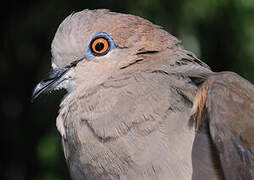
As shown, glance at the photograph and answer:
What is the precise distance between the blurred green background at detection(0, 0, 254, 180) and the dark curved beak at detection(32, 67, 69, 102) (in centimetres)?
163

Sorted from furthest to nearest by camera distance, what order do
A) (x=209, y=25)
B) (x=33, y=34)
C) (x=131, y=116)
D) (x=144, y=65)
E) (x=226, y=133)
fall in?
1. (x=33, y=34)
2. (x=209, y=25)
3. (x=144, y=65)
4. (x=131, y=116)
5. (x=226, y=133)

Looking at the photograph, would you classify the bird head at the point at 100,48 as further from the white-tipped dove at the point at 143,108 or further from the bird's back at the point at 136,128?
the bird's back at the point at 136,128

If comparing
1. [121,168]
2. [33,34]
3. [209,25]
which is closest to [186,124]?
[121,168]

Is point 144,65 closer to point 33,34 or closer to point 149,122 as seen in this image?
Answer: point 149,122

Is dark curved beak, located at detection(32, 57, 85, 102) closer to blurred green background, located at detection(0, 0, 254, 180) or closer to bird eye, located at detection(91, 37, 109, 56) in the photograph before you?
bird eye, located at detection(91, 37, 109, 56)

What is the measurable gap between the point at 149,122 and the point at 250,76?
7.39 feet

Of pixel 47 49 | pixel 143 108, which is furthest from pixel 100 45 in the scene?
pixel 47 49

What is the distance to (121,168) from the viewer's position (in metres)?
2.55

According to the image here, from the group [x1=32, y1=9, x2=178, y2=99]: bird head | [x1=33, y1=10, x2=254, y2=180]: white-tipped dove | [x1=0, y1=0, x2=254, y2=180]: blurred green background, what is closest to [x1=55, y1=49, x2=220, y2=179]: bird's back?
[x1=33, y1=10, x2=254, y2=180]: white-tipped dove

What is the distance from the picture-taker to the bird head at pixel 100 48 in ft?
9.47

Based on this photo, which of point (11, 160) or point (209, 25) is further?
point (11, 160)

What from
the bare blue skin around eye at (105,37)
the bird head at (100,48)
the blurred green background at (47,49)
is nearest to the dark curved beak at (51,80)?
the bird head at (100,48)

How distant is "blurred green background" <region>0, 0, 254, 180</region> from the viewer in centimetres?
441

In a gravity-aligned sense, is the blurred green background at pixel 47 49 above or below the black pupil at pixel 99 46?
below
